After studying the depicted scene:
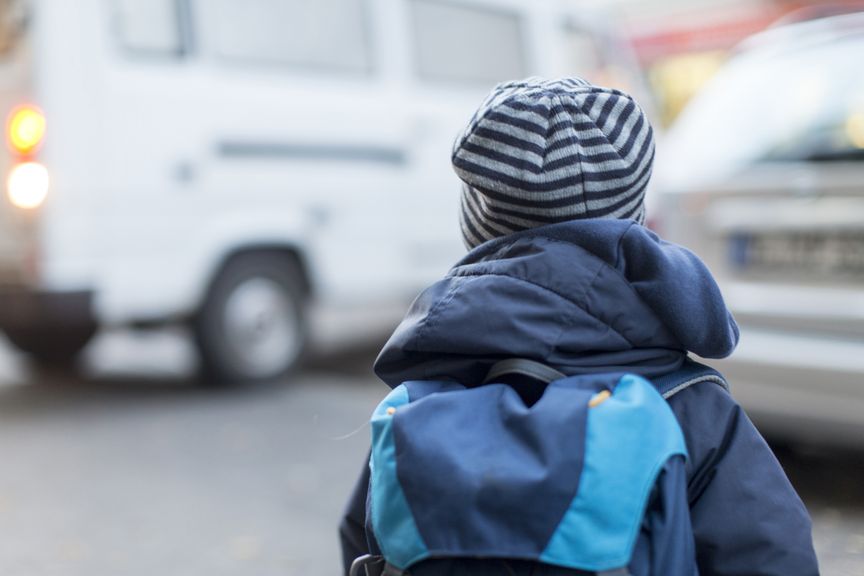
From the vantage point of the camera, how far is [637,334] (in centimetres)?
133

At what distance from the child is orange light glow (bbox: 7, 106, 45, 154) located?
172 inches

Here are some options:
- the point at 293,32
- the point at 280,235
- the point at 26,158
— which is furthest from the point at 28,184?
the point at 293,32

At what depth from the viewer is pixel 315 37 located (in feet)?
20.5

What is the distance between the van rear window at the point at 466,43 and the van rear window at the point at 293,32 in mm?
430

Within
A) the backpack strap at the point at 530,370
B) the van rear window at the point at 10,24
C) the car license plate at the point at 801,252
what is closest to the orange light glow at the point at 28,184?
the van rear window at the point at 10,24

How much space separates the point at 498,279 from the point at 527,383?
0.43 feet

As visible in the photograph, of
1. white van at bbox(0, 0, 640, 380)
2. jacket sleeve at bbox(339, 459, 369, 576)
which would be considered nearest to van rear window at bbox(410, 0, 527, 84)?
white van at bbox(0, 0, 640, 380)

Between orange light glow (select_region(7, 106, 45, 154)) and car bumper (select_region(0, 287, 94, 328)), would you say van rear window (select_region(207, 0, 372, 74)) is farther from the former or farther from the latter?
car bumper (select_region(0, 287, 94, 328))

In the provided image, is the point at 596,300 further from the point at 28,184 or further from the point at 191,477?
the point at 28,184

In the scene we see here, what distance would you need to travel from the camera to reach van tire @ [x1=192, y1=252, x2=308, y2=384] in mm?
6027

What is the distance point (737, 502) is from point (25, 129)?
4.75m

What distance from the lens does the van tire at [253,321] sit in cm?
603

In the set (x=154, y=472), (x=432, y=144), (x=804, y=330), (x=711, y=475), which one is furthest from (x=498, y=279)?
(x=432, y=144)

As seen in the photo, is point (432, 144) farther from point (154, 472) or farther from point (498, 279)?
point (498, 279)
